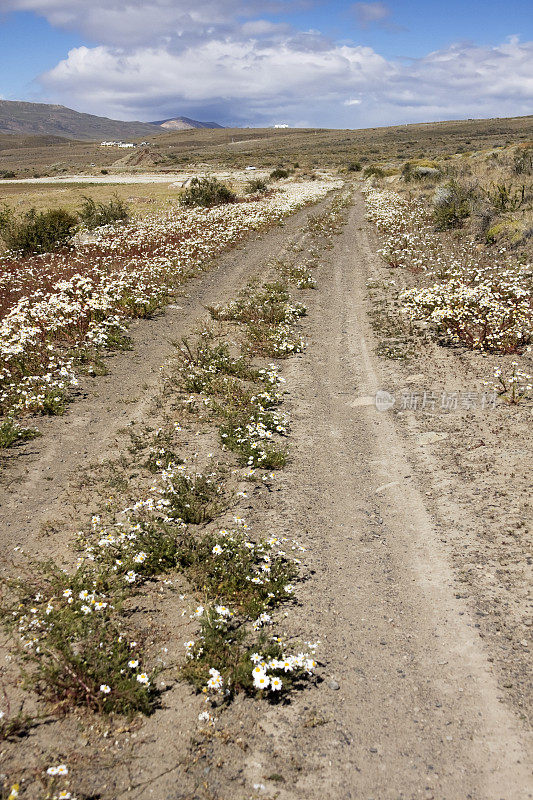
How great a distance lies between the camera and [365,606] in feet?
14.7

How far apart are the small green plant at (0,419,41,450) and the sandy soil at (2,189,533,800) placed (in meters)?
0.25

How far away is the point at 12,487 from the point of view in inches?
247

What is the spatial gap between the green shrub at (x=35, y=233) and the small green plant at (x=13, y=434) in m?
16.3

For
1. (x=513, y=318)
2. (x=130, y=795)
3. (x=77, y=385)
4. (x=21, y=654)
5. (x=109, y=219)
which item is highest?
(x=109, y=219)

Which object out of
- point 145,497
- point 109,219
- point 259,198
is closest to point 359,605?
point 145,497

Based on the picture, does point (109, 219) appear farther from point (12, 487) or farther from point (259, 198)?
point (12, 487)

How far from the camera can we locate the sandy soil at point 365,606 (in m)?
3.16

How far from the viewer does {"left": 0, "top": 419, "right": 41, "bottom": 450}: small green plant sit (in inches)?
284

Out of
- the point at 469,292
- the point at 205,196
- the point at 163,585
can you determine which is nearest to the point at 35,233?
the point at 205,196

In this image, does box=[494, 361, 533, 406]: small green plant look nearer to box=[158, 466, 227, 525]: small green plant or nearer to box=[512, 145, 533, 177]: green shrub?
box=[158, 466, 227, 525]: small green plant

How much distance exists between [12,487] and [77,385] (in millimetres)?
3496
